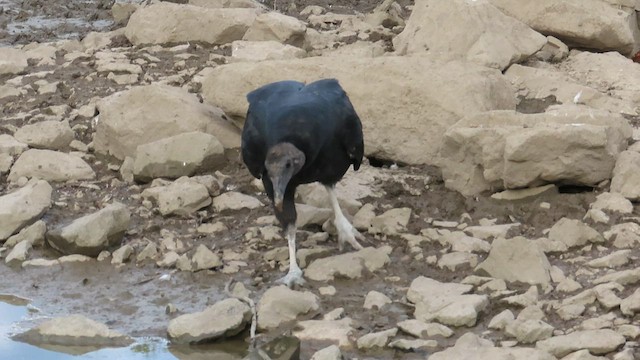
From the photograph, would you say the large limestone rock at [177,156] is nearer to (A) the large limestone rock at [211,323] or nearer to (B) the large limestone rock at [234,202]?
(B) the large limestone rock at [234,202]

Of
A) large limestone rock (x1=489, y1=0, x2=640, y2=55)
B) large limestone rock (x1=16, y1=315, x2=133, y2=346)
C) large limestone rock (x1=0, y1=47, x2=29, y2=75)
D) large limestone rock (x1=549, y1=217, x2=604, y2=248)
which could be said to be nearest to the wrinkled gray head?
large limestone rock (x1=16, y1=315, x2=133, y2=346)

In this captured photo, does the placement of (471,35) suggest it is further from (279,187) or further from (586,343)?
(586,343)

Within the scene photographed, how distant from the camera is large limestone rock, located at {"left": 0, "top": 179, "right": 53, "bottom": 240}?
23.7 ft

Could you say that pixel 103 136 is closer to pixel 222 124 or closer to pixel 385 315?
pixel 222 124

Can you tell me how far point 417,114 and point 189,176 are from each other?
59.2 inches

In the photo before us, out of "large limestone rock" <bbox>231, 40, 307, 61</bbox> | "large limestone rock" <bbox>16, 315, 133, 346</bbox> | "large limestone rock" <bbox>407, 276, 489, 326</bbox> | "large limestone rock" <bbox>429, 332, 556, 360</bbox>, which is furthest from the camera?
"large limestone rock" <bbox>231, 40, 307, 61</bbox>

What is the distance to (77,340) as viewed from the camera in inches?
234

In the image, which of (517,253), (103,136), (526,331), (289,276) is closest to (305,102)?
(289,276)

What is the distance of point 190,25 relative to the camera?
9844 mm

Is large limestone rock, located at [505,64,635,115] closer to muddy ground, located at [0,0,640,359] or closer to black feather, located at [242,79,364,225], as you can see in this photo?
muddy ground, located at [0,0,640,359]

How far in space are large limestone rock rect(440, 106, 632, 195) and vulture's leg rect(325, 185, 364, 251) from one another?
31.9 inches

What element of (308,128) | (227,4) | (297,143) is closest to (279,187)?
(297,143)

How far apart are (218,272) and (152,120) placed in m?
1.69

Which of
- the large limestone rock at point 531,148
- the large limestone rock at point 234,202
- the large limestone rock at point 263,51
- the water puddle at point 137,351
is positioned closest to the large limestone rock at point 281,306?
the water puddle at point 137,351
